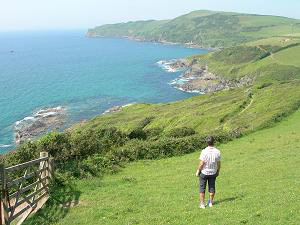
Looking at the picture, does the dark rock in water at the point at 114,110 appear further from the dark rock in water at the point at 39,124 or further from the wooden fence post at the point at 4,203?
the wooden fence post at the point at 4,203

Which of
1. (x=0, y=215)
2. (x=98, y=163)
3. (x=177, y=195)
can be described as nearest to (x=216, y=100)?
(x=98, y=163)

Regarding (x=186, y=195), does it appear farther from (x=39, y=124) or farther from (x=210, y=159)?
(x=39, y=124)

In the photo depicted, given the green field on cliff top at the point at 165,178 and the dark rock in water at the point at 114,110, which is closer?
the green field on cliff top at the point at 165,178

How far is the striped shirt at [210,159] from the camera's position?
16.6m

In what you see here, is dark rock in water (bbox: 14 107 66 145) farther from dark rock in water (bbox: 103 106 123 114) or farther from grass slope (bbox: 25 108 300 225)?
grass slope (bbox: 25 108 300 225)

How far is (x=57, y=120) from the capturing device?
123688mm

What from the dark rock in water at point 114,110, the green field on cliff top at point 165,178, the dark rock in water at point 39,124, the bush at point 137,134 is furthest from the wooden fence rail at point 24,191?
the dark rock in water at point 114,110

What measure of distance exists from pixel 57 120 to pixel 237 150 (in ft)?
310

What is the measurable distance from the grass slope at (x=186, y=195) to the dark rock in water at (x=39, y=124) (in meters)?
81.2

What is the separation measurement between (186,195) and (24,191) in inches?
327

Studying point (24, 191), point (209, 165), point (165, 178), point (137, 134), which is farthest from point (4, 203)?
point (137, 134)

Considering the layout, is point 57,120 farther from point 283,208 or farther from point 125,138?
point 283,208

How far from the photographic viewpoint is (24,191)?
17.9m

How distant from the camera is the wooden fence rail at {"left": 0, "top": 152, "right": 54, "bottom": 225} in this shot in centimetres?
1528
